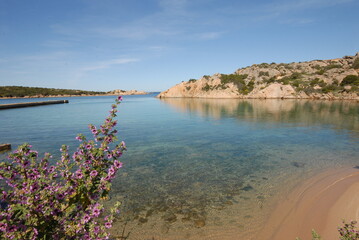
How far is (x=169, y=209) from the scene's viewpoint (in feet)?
32.3

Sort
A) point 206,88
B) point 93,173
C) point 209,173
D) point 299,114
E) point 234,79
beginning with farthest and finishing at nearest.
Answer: point 206,88
point 234,79
point 299,114
point 209,173
point 93,173

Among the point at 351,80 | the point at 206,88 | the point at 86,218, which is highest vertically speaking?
the point at 351,80

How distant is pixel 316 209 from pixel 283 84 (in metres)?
101

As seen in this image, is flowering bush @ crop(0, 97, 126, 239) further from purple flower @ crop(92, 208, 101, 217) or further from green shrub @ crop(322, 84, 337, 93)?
green shrub @ crop(322, 84, 337, 93)

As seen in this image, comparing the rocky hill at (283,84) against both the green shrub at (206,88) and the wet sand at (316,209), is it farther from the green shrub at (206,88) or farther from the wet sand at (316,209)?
the wet sand at (316,209)

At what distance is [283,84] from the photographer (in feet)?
322

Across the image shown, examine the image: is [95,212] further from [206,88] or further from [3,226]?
[206,88]

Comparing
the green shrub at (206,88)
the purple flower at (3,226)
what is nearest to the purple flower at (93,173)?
the purple flower at (3,226)

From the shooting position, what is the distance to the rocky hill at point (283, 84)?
8425 cm

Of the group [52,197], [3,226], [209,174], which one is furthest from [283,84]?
[3,226]

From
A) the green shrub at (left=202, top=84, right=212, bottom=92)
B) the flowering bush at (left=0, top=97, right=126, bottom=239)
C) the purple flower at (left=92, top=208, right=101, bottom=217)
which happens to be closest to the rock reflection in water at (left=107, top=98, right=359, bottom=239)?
the flowering bush at (left=0, top=97, right=126, bottom=239)

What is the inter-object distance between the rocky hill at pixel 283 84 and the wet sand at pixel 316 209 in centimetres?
8455

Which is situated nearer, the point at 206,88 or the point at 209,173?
the point at 209,173

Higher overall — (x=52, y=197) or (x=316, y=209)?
(x=52, y=197)
